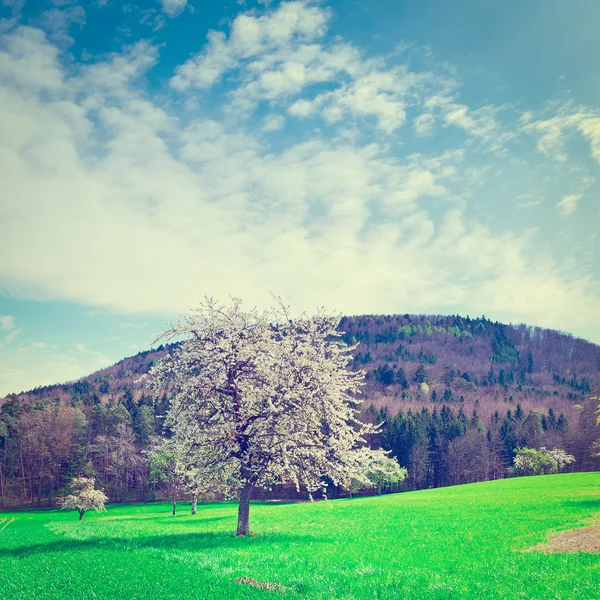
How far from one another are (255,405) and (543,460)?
93409mm

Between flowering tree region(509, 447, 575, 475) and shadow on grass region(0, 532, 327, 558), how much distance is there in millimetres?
90865

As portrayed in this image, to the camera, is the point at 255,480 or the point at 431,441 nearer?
the point at 255,480

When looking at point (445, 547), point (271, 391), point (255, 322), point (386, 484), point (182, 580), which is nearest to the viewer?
point (182, 580)

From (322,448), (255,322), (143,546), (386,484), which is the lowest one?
(386,484)

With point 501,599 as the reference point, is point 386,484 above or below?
below

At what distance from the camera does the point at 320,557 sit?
1870cm

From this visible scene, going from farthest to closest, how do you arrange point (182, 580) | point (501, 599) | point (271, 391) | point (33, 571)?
point (271, 391) < point (33, 571) < point (182, 580) < point (501, 599)

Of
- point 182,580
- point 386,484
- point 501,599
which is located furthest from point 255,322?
point 386,484

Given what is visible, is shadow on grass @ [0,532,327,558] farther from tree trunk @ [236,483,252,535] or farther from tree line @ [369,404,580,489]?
tree line @ [369,404,580,489]

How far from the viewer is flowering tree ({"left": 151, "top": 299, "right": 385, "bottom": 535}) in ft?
84.8

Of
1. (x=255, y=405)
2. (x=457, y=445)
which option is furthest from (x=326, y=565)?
(x=457, y=445)

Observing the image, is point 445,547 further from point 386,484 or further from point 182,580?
point 386,484

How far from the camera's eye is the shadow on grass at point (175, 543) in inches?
904

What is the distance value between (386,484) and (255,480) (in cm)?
9180
